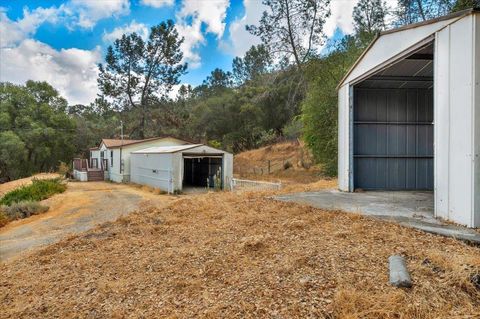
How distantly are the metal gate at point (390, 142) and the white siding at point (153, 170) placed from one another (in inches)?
386

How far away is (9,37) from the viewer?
1585cm

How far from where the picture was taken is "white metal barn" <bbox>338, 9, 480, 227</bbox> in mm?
4047

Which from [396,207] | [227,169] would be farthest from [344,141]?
[227,169]

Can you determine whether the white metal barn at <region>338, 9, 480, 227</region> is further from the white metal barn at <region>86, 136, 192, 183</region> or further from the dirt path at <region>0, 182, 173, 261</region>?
the white metal barn at <region>86, 136, 192, 183</region>

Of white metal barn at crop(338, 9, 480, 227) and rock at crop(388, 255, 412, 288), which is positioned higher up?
white metal barn at crop(338, 9, 480, 227)

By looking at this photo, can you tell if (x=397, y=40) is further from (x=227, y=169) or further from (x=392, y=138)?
(x=227, y=169)

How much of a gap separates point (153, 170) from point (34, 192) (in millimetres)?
5608

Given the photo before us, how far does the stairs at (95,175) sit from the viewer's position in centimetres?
2391

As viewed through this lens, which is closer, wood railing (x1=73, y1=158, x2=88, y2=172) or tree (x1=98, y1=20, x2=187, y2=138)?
wood railing (x1=73, y1=158, x2=88, y2=172)

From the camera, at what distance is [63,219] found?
33.3 ft

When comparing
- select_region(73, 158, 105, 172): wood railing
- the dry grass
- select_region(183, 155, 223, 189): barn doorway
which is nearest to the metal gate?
the dry grass

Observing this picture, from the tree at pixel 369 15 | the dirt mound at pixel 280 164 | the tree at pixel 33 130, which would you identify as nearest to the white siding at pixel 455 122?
the dirt mound at pixel 280 164

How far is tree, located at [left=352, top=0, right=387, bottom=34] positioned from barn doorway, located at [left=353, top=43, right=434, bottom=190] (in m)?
14.2

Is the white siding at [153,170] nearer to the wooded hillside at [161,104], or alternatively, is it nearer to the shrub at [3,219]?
the shrub at [3,219]
